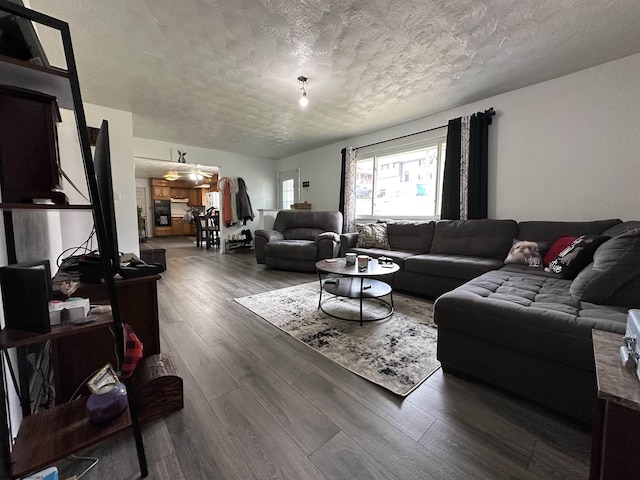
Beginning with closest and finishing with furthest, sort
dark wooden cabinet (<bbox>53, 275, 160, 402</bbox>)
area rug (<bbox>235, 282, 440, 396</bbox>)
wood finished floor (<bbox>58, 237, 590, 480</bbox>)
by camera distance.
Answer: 1. wood finished floor (<bbox>58, 237, 590, 480</bbox>)
2. dark wooden cabinet (<bbox>53, 275, 160, 402</bbox>)
3. area rug (<bbox>235, 282, 440, 396</bbox>)

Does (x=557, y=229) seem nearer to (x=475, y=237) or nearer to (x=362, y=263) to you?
(x=475, y=237)

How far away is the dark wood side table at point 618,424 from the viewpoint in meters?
0.55

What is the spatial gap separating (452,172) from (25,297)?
4061mm

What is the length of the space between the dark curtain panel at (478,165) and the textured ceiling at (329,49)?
34 cm

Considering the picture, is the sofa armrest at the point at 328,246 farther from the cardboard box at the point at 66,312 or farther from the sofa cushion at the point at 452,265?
the cardboard box at the point at 66,312

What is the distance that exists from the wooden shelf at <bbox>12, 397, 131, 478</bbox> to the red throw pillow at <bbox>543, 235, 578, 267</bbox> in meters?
3.23

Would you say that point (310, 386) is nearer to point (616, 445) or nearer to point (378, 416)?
point (378, 416)

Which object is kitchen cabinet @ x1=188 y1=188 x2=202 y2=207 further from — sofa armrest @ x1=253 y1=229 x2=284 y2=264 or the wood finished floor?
the wood finished floor

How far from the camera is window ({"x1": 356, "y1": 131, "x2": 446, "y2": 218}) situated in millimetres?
3963

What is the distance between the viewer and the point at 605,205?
8.40 feet

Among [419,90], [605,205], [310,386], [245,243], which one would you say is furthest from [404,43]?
[245,243]

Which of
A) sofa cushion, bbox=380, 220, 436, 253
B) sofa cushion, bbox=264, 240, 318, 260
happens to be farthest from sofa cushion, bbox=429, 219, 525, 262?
sofa cushion, bbox=264, 240, 318, 260

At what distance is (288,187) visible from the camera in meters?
6.82

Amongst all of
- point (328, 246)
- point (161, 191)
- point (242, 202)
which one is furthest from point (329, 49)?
point (161, 191)
